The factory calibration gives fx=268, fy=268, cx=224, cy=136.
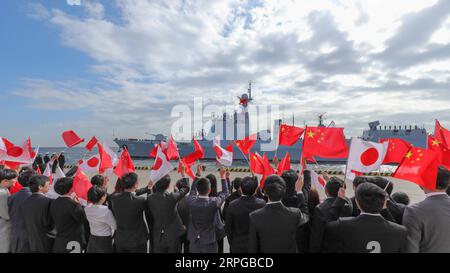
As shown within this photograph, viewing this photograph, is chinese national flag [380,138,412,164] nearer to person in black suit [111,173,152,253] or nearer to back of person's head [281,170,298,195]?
A: back of person's head [281,170,298,195]

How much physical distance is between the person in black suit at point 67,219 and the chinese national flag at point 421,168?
374 cm

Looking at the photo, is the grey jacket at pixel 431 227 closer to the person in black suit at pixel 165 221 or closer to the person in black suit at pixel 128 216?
the person in black suit at pixel 165 221

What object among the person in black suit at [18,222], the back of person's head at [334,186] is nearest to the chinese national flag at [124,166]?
the person in black suit at [18,222]

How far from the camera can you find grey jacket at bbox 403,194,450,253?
2477mm

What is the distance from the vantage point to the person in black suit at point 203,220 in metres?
3.40

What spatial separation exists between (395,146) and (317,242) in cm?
353

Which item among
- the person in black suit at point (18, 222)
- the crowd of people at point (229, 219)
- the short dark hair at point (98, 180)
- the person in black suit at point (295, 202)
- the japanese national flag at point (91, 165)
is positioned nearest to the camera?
the crowd of people at point (229, 219)

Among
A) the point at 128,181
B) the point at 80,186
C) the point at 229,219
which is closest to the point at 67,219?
the point at 80,186

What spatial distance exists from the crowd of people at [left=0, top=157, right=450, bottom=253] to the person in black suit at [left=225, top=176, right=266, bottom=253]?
0.01 m

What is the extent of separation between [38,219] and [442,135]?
6.31m

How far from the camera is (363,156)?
3.82 meters

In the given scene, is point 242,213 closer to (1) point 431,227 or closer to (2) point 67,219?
(1) point 431,227

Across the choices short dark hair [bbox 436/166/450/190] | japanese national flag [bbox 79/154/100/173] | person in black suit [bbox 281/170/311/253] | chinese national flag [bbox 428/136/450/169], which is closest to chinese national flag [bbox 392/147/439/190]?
short dark hair [bbox 436/166/450/190]
